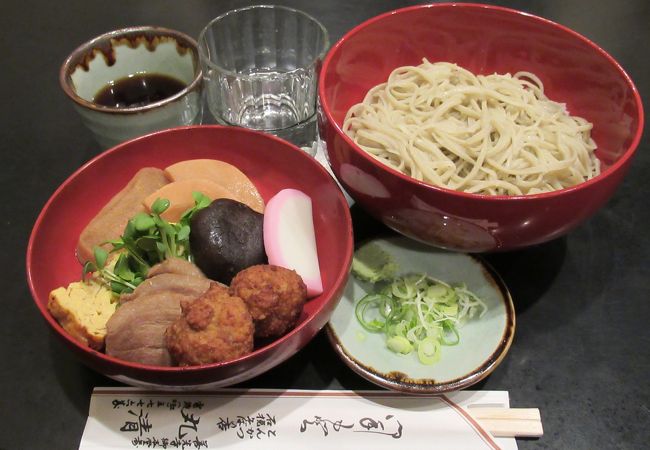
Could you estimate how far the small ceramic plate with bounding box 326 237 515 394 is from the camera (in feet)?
4.24

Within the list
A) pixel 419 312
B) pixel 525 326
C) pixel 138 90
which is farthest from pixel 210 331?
pixel 138 90

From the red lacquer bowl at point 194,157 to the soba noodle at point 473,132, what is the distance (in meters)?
0.22

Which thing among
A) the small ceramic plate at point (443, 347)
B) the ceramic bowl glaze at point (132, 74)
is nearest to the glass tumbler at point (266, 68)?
the ceramic bowl glaze at point (132, 74)

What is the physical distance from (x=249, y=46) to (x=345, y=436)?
1452mm

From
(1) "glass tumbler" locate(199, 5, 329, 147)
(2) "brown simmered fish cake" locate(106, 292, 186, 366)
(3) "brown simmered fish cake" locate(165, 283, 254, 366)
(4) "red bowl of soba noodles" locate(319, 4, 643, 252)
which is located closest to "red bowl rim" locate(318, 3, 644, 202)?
(4) "red bowl of soba noodles" locate(319, 4, 643, 252)

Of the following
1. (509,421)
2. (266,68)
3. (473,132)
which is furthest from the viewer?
(266,68)

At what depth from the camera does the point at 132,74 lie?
1.94m

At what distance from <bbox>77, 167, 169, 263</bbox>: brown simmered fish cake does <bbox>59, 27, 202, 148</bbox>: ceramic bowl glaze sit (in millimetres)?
184

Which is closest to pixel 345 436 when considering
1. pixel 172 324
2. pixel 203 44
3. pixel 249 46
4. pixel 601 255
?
pixel 172 324

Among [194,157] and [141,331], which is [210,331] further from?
[194,157]

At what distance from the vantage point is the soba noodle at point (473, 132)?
153 cm

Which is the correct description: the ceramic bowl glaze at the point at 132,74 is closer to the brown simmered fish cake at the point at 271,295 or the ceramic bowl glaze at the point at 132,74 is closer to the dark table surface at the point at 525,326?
the dark table surface at the point at 525,326

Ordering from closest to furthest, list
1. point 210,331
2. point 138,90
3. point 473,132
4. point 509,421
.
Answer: point 210,331 → point 509,421 → point 473,132 → point 138,90

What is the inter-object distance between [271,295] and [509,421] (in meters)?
0.60
